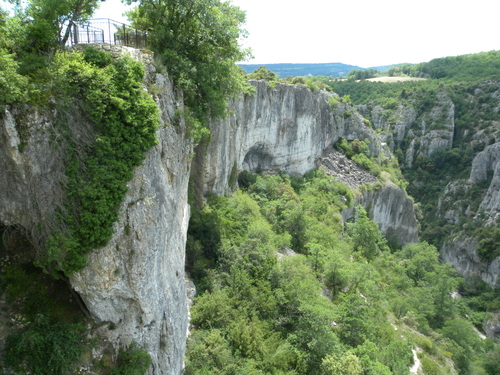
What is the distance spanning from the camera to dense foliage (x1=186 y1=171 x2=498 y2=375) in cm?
1353

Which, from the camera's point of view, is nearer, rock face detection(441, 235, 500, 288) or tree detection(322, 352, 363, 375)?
tree detection(322, 352, 363, 375)

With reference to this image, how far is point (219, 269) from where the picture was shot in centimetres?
1686

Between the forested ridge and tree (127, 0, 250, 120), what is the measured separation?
56 mm

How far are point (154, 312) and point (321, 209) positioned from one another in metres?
22.1

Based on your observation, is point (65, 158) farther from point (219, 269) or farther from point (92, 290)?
point (219, 269)

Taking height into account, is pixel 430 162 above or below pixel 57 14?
below

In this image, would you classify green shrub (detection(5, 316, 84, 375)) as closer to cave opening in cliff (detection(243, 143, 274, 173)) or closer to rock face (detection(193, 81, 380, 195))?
rock face (detection(193, 81, 380, 195))

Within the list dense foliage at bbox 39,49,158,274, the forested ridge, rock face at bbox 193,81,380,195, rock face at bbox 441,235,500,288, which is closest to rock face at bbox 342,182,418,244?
rock face at bbox 441,235,500,288

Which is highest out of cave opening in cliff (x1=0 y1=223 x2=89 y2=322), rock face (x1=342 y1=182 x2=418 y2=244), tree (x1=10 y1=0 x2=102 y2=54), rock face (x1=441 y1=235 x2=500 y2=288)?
tree (x1=10 y1=0 x2=102 y2=54)

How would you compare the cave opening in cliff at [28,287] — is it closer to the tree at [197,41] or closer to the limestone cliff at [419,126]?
the tree at [197,41]

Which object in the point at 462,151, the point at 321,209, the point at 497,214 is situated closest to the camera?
the point at 321,209

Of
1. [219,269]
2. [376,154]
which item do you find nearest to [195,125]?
[219,269]

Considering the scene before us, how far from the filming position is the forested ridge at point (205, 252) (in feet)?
25.9

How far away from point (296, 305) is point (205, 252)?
5415mm
